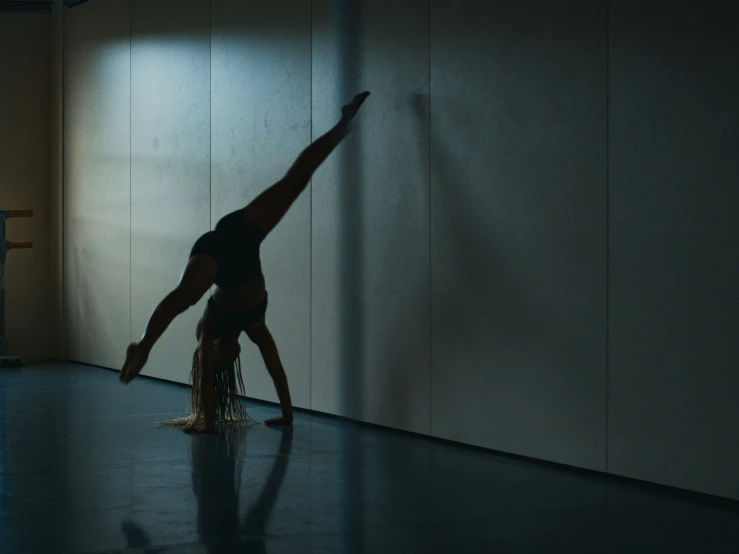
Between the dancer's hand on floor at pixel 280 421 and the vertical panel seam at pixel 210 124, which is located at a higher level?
the vertical panel seam at pixel 210 124

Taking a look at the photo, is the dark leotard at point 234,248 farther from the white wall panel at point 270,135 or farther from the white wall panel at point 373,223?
the white wall panel at point 270,135

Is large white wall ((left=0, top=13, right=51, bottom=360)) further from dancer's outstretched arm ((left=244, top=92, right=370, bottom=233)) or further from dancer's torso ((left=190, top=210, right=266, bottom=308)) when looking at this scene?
dancer's outstretched arm ((left=244, top=92, right=370, bottom=233))

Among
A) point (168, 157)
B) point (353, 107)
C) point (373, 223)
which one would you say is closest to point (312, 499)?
point (373, 223)

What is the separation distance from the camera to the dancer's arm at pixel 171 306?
4.21 m

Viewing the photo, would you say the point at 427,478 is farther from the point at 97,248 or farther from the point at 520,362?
the point at 97,248

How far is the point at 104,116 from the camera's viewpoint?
28.6 feet

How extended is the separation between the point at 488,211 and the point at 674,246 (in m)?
1.10

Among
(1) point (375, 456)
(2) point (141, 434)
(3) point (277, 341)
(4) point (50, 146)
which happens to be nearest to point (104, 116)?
(4) point (50, 146)

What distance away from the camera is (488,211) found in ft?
16.5

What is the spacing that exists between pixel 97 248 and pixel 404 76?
427 cm

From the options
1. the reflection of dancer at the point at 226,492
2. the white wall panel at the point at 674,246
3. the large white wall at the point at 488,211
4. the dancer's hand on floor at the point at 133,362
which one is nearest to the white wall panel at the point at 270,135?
the large white wall at the point at 488,211

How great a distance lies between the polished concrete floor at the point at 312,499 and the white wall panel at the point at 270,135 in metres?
0.98

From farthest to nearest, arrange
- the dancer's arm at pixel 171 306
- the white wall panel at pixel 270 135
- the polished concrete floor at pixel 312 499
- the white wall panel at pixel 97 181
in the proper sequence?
the white wall panel at pixel 97 181 → the white wall panel at pixel 270 135 → the dancer's arm at pixel 171 306 → the polished concrete floor at pixel 312 499

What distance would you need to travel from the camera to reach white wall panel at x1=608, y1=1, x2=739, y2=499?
396 centimetres
